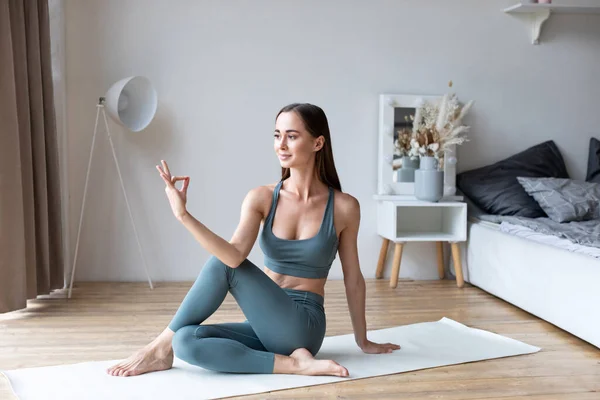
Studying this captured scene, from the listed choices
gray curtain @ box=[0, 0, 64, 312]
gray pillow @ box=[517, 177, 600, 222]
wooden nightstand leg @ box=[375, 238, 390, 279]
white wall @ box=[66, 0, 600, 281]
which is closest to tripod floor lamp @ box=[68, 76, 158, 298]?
white wall @ box=[66, 0, 600, 281]

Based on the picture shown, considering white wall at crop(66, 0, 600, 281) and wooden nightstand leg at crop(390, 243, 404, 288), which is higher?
white wall at crop(66, 0, 600, 281)

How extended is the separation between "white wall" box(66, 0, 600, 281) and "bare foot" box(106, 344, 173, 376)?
1.96m

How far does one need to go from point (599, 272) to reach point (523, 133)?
76.3 inches

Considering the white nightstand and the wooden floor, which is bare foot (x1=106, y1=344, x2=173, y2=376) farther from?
the white nightstand

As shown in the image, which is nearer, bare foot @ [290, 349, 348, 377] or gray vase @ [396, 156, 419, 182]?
bare foot @ [290, 349, 348, 377]

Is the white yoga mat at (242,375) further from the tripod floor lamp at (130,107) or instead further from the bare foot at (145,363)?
the tripod floor lamp at (130,107)

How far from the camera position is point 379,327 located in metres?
3.27

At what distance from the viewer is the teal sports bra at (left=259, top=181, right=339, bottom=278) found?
251 centimetres

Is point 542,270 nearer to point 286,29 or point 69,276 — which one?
point 286,29

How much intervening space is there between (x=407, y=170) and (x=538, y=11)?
1.34 m

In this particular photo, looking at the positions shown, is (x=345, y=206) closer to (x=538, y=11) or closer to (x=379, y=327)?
(x=379, y=327)

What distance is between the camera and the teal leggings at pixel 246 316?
2.35 metres

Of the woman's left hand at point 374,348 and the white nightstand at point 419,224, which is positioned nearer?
the woman's left hand at point 374,348

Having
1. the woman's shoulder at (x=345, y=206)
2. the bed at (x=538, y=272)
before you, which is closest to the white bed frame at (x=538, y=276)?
the bed at (x=538, y=272)
